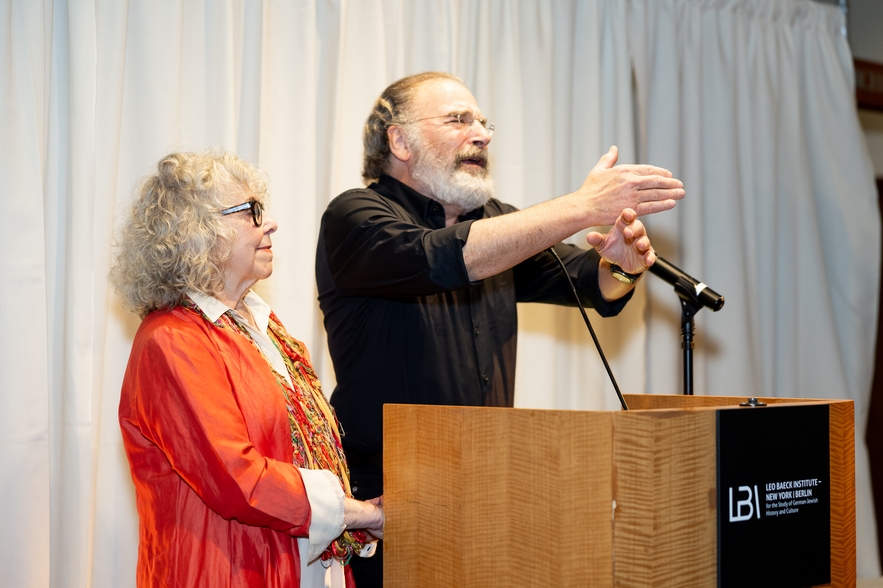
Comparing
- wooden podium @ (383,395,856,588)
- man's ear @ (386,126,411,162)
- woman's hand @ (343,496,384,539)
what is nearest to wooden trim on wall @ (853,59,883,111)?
man's ear @ (386,126,411,162)

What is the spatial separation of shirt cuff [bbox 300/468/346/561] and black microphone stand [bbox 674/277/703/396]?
0.86 metres

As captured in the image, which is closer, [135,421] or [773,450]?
[773,450]

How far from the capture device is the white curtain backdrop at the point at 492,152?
7.34ft

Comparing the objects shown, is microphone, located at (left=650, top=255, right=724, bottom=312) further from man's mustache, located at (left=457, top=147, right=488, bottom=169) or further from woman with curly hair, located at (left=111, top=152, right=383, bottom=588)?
woman with curly hair, located at (left=111, top=152, right=383, bottom=588)

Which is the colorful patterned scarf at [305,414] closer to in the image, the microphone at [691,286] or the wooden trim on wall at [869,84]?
the microphone at [691,286]

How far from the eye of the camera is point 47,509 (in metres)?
2.16

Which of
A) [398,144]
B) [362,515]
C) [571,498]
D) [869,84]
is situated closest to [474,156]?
[398,144]

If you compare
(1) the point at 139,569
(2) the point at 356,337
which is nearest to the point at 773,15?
(2) the point at 356,337

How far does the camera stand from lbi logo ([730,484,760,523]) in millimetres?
1238

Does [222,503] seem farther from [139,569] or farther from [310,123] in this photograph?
[310,123]

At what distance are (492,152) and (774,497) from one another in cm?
201

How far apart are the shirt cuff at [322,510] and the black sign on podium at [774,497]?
665mm

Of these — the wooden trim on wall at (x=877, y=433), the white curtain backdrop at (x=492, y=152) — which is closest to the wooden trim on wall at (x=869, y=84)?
the white curtain backdrop at (x=492, y=152)

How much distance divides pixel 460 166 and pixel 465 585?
1.17m
